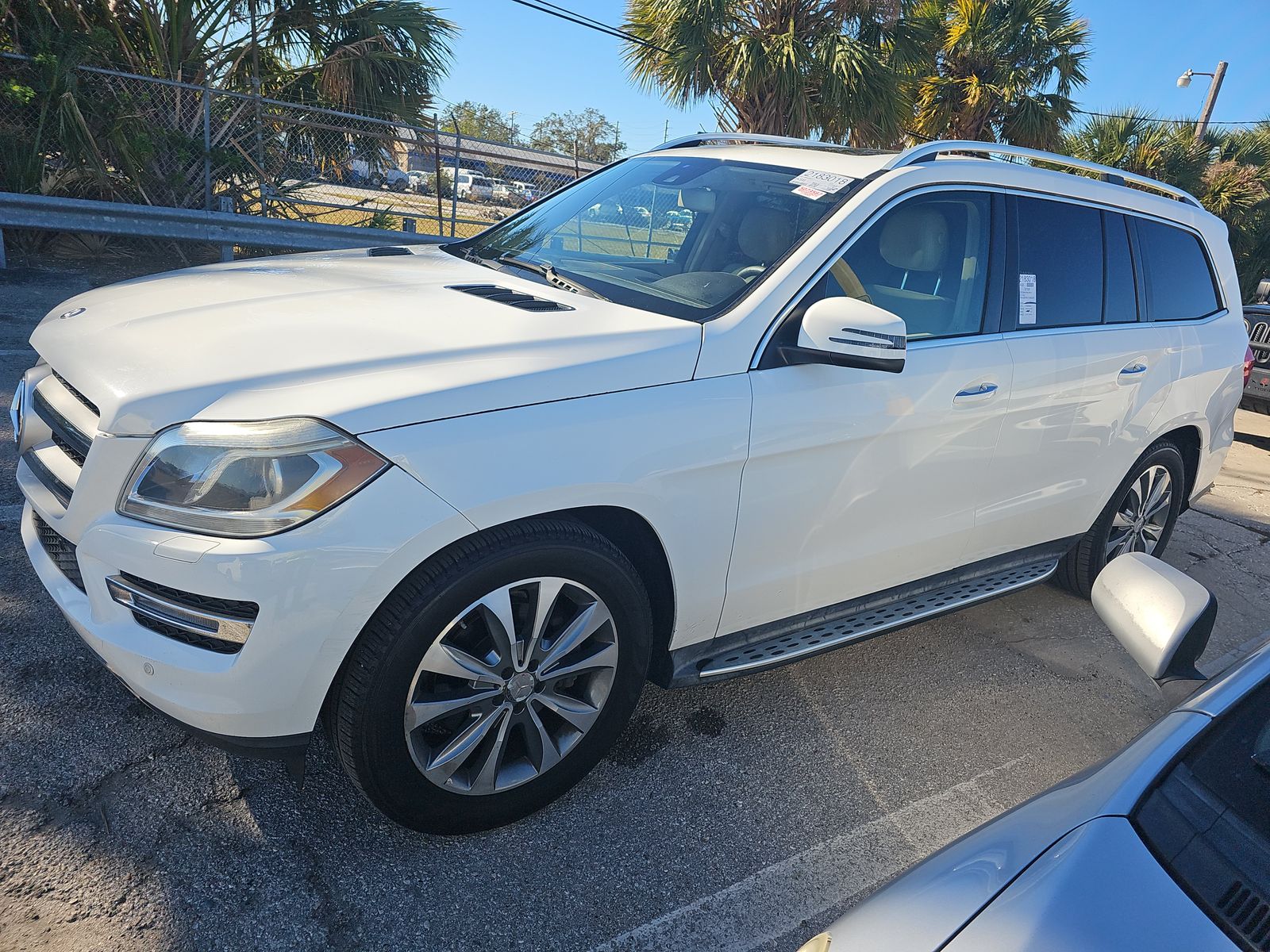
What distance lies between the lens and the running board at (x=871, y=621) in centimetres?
276

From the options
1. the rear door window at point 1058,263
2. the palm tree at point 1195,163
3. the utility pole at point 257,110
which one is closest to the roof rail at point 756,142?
the rear door window at point 1058,263

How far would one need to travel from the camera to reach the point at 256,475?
1.95 m

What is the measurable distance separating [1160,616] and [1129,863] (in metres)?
0.77

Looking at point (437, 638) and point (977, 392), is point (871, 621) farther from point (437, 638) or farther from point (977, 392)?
point (437, 638)

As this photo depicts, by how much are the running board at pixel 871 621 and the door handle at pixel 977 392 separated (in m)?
0.74

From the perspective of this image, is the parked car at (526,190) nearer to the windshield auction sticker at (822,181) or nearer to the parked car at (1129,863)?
the windshield auction sticker at (822,181)

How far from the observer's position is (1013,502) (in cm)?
350

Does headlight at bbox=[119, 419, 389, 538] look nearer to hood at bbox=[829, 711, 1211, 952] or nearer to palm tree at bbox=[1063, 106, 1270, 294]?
hood at bbox=[829, 711, 1211, 952]

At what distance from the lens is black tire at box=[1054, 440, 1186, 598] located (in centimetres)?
413

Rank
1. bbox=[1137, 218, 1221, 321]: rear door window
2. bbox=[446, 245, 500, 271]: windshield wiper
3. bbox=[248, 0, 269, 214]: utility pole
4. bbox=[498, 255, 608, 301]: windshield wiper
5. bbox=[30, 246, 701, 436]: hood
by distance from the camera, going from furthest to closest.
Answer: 1. bbox=[248, 0, 269, 214]: utility pole
2. bbox=[1137, 218, 1221, 321]: rear door window
3. bbox=[446, 245, 500, 271]: windshield wiper
4. bbox=[498, 255, 608, 301]: windshield wiper
5. bbox=[30, 246, 701, 436]: hood

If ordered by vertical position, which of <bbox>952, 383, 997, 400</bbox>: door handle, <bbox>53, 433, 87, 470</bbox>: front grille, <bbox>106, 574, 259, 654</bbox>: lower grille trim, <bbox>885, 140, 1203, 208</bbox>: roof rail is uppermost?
<bbox>885, 140, 1203, 208</bbox>: roof rail

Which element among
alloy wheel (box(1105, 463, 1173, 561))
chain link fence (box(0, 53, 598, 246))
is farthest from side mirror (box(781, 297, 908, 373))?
chain link fence (box(0, 53, 598, 246))

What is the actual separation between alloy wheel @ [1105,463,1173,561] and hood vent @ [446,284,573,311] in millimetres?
2898

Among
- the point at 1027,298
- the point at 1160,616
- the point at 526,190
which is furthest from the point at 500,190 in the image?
the point at 1160,616
